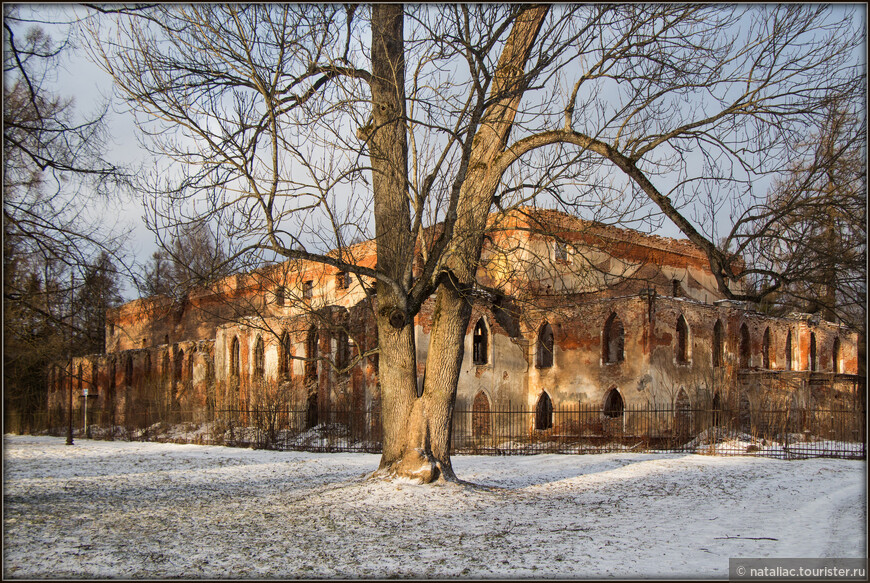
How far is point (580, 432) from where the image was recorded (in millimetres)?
24031

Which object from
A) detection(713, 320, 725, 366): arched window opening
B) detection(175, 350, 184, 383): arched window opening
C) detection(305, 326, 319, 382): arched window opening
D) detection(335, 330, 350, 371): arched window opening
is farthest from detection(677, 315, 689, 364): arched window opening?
detection(175, 350, 184, 383): arched window opening

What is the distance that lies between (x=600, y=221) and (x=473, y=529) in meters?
4.86

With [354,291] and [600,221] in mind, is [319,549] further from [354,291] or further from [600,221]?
[354,291]

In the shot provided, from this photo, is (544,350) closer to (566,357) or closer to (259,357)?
(566,357)

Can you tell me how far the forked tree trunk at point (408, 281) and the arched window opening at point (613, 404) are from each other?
1485cm

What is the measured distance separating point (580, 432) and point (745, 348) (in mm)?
9489

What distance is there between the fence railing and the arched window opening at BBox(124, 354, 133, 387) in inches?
523

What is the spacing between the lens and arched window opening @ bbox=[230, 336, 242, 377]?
3134cm

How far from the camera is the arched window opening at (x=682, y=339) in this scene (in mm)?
25234

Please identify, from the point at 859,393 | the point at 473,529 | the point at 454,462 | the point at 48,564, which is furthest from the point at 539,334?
the point at 48,564

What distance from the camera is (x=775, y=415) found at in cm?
2570

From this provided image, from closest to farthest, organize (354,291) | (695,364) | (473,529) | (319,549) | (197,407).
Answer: (319,549) → (473,529) → (695,364) → (197,407) → (354,291)

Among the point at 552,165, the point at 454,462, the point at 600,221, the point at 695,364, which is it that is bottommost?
the point at 454,462

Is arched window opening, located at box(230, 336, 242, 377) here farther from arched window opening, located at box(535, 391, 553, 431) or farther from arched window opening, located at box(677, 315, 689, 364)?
arched window opening, located at box(677, 315, 689, 364)
